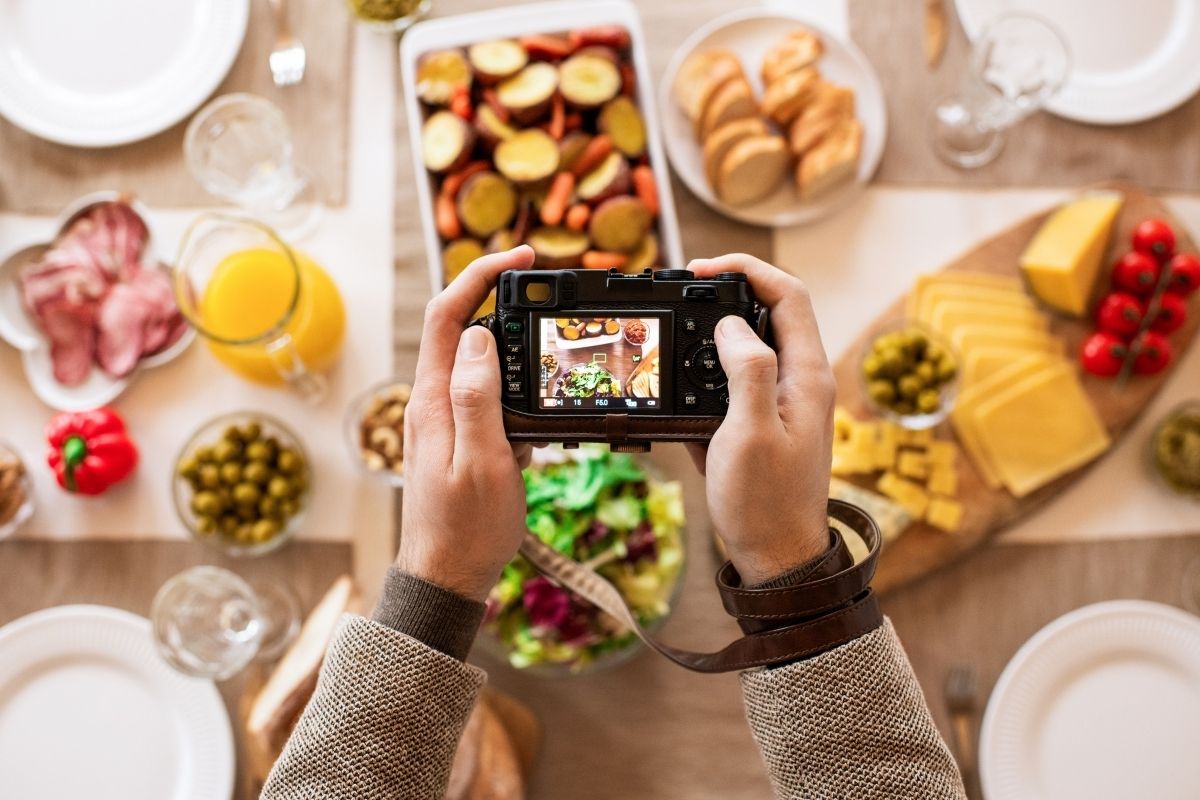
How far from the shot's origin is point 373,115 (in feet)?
6.86

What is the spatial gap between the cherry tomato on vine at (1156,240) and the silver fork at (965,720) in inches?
40.4

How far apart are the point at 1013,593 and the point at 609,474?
0.98 meters

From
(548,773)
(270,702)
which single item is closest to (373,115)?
(270,702)

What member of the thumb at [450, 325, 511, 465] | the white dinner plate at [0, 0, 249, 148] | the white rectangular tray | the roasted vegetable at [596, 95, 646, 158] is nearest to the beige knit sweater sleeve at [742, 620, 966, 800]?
the thumb at [450, 325, 511, 465]

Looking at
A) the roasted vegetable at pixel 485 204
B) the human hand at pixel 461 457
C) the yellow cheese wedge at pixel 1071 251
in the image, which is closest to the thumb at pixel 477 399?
the human hand at pixel 461 457

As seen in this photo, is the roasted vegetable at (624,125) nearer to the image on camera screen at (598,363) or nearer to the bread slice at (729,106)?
the bread slice at (729,106)

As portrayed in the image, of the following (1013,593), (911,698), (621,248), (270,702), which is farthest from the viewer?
(1013,593)

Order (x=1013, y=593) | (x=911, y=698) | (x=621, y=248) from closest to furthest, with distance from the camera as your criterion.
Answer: (x=911, y=698)
(x=621, y=248)
(x=1013, y=593)

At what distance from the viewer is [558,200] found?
1.87 m

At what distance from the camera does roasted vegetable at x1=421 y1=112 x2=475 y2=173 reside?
1.87 metres

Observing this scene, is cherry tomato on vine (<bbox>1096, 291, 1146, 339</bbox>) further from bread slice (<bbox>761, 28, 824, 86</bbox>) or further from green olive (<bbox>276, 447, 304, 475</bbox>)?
green olive (<bbox>276, 447, 304, 475</bbox>)

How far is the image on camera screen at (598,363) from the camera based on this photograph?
1.21 m

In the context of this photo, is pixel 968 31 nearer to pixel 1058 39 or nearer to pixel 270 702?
pixel 1058 39

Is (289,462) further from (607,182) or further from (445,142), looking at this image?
(607,182)
